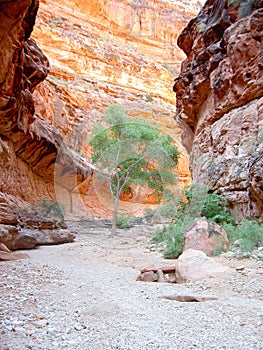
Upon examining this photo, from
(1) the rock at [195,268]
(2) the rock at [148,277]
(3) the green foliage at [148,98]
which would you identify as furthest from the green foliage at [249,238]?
(3) the green foliage at [148,98]

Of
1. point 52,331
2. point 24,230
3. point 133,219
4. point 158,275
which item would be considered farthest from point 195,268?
point 133,219

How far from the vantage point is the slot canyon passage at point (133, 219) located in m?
1.75

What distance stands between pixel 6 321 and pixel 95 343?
24.8 inches

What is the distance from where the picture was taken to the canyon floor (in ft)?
4.83

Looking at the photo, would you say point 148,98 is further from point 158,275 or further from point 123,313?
point 123,313

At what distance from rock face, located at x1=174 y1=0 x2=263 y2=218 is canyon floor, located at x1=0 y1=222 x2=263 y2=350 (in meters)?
3.89

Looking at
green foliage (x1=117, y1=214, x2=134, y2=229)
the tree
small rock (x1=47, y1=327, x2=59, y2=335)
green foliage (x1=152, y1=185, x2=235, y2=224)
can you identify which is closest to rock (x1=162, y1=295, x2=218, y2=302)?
small rock (x1=47, y1=327, x2=59, y2=335)

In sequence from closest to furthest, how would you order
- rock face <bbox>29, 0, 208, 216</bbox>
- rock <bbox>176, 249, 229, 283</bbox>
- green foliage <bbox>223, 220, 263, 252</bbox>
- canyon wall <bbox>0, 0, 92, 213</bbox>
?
rock <bbox>176, 249, 229, 283</bbox> → green foliage <bbox>223, 220, 263, 252</bbox> → canyon wall <bbox>0, 0, 92, 213</bbox> → rock face <bbox>29, 0, 208, 216</bbox>

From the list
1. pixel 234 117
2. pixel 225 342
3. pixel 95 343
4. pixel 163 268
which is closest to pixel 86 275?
pixel 163 268

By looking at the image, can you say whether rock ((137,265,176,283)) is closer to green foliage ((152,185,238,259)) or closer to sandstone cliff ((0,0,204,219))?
green foliage ((152,185,238,259))

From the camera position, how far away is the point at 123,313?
6.52ft

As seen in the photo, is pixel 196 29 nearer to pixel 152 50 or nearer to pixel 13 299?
pixel 13 299

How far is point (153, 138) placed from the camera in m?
11.8

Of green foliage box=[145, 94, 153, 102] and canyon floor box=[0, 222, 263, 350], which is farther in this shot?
green foliage box=[145, 94, 153, 102]
